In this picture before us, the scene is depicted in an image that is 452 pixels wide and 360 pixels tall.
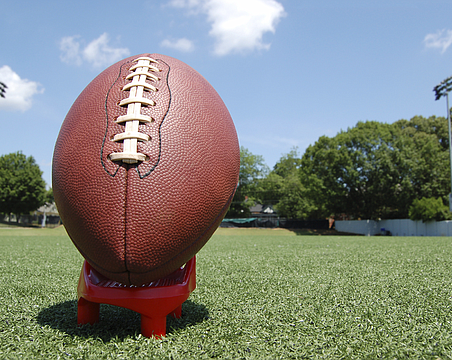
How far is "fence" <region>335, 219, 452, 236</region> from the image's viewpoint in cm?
1914

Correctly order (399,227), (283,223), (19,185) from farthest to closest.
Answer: (283,223)
(19,185)
(399,227)

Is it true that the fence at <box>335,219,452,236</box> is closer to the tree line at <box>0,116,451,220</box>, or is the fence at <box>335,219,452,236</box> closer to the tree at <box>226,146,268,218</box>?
the tree line at <box>0,116,451,220</box>

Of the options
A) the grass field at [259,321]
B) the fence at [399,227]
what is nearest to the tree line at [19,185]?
the fence at [399,227]

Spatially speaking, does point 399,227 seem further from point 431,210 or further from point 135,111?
point 135,111

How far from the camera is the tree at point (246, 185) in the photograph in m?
43.3

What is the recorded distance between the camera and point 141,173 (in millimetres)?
1799

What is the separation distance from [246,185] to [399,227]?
2502cm

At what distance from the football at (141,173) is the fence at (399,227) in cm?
2074

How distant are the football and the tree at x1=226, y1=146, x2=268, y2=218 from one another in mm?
40980

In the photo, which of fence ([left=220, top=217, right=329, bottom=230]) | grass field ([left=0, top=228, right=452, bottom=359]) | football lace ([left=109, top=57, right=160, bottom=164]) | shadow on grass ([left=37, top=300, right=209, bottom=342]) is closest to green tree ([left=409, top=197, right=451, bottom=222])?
fence ([left=220, top=217, right=329, bottom=230])

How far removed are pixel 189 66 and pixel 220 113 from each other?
513mm

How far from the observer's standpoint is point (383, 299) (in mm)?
3012

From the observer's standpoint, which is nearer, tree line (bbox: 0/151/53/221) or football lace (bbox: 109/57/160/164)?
football lace (bbox: 109/57/160/164)

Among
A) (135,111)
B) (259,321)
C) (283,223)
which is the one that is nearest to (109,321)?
(259,321)
